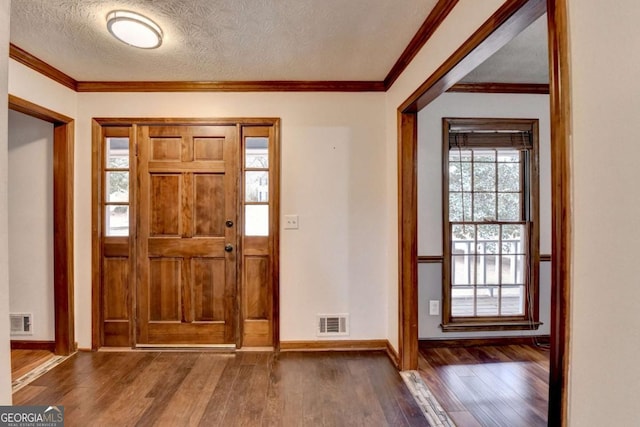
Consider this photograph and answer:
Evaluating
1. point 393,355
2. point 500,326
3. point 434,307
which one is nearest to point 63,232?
point 393,355

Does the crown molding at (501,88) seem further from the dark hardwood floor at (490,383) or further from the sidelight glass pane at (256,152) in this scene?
the dark hardwood floor at (490,383)

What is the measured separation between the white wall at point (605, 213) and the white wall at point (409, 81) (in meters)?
0.59

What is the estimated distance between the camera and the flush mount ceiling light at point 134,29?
186 centimetres

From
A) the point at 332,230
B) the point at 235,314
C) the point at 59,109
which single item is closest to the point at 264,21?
the point at 332,230

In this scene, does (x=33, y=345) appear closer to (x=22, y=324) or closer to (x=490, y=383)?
(x=22, y=324)

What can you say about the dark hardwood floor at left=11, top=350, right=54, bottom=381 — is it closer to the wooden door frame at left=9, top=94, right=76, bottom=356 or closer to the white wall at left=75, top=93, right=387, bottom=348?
the wooden door frame at left=9, top=94, right=76, bottom=356

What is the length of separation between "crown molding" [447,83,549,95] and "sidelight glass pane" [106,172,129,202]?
3178mm

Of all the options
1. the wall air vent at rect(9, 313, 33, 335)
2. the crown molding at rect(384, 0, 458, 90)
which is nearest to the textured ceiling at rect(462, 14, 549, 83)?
the crown molding at rect(384, 0, 458, 90)

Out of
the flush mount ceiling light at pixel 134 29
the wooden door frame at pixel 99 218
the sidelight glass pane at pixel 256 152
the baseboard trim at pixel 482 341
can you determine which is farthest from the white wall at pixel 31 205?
the baseboard trim at pixel 482 341

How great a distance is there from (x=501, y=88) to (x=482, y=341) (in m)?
2.43

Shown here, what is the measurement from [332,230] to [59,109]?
2593 millimetres

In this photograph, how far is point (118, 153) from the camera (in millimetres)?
2893

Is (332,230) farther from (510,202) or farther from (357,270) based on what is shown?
(510,202)

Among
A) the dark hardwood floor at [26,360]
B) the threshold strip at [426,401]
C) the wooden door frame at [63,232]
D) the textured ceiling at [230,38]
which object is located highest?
the textured ceiling at [230,38]
